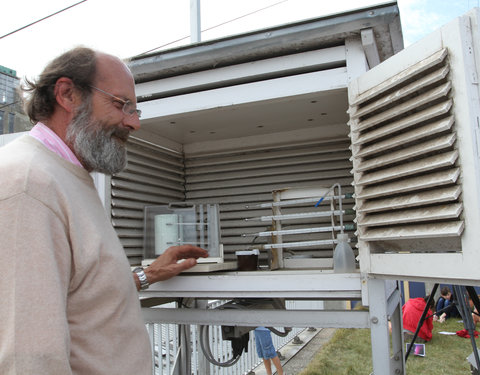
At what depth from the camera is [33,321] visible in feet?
2.72

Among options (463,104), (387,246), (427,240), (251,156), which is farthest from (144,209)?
(463,104)

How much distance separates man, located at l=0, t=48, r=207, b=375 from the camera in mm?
838

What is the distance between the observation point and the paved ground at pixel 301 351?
23.4ft

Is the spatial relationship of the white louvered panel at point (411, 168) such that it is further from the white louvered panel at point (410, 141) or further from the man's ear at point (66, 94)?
the man's ear at point (66, 94)

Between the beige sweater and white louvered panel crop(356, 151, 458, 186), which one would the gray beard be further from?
white louvered panel crop(356, 151, 458, 186)

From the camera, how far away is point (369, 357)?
7.29m

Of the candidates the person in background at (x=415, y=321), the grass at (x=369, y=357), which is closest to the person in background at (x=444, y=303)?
the grass at (x=369, y=357)

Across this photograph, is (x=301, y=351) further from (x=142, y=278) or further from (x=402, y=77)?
(x=402, y=77)

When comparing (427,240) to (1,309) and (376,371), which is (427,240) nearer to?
(376,371)

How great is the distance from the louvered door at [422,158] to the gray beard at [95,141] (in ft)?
3.27

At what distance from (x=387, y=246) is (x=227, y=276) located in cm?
76

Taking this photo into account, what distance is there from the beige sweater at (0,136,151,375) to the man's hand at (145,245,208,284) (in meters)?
0.71

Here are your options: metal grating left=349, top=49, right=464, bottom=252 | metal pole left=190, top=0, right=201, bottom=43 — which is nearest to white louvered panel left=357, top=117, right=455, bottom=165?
metal grating left=349, top=49, right=464, bottom=252

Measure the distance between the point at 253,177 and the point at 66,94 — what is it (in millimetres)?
1820
